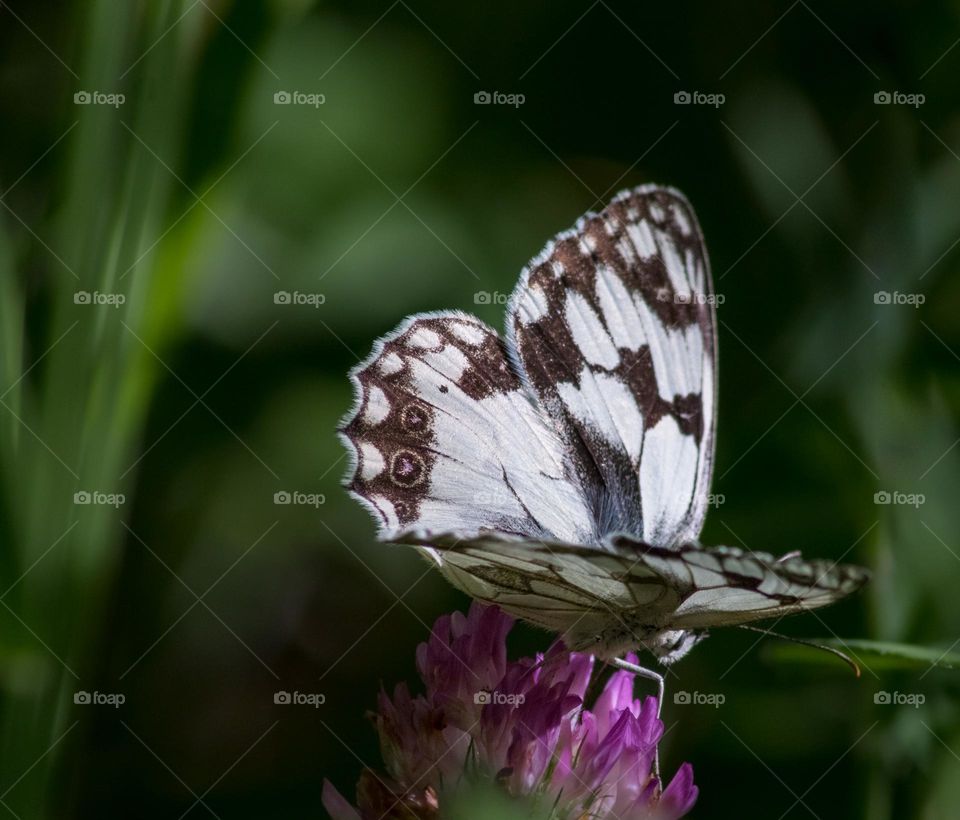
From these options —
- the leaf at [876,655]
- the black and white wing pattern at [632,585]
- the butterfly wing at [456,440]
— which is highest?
the butterfly wing at [456,440]

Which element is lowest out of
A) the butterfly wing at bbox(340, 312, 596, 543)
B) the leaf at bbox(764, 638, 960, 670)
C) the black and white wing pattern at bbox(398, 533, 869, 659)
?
the leaf at bbox(764, 638, 960, 670)

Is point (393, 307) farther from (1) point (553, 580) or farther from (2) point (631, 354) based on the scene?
(1) point (553, 580)

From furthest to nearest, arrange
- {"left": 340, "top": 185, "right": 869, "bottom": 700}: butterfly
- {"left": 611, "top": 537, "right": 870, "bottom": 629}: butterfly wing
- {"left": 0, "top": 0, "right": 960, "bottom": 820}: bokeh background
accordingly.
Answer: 1. {"left": 0, "top": 0, "right": 960, "bottom": 820}: bokeh background
2. {"left": 340, "top": 185, "right": 869, "bottom": 700}: butterfly
3. {"left": 611, "top": 537, "right": 870, "bottom": 629}: butterfly wing

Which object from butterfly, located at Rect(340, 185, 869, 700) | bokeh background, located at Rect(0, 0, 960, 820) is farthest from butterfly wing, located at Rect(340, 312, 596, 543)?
bokeh background, located at Rect(0, 0, 960, 820)

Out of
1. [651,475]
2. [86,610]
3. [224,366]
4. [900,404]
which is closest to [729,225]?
[900,404]

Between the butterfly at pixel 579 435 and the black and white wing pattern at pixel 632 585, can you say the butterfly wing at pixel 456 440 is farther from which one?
the black and white wing pattern at pixel 632 585

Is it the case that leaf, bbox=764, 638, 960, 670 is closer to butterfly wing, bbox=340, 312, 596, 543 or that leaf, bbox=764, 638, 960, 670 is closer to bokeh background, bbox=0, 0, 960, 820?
bokeh background, bbox=0, 0, 960, 820

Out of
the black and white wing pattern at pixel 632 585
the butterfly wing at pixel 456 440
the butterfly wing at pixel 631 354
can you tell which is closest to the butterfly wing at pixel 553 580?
the black and white wing pattern at pixel 632 585
